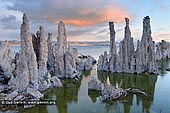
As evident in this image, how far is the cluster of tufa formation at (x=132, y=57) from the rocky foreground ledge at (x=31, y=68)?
1384 centimetres

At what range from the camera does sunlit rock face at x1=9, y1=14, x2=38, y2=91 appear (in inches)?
1534

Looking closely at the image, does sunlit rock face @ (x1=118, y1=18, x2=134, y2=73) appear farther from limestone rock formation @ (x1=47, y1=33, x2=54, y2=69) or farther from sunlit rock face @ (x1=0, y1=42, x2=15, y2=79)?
sunlit rock face @ (x1=0, y1=42, x2=15, y2=79)

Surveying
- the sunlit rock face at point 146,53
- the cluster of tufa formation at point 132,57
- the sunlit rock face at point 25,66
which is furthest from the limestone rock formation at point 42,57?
the sunlit rock face at point 146,53

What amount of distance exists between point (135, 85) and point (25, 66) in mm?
21161

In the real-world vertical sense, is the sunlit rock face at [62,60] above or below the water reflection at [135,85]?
above

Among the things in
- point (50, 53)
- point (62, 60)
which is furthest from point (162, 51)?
point (62, 60)

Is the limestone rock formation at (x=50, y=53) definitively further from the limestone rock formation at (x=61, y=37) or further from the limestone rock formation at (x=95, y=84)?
the limestone rock formation at (x=95, y=84)

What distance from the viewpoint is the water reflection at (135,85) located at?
33469mm

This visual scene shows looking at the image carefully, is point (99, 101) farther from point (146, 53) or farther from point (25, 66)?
point (146, 53)

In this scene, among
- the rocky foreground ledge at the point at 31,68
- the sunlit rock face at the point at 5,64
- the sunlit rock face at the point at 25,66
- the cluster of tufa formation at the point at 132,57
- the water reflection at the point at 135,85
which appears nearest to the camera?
the water reflection at the point at 135,85

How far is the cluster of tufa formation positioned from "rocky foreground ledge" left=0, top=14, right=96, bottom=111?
13841 millimetres

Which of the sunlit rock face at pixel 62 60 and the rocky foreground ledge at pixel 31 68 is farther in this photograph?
the sunlit rock face at pixel 62 60

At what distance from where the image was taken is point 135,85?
47.5m

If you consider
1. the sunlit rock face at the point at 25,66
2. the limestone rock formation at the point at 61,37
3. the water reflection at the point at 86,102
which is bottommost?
the water reflection at the point at 86,102
